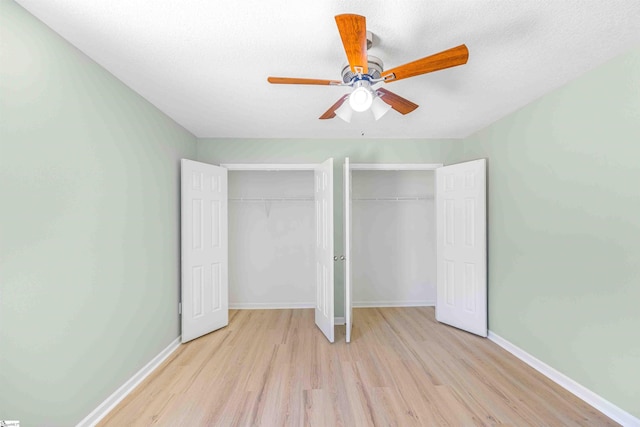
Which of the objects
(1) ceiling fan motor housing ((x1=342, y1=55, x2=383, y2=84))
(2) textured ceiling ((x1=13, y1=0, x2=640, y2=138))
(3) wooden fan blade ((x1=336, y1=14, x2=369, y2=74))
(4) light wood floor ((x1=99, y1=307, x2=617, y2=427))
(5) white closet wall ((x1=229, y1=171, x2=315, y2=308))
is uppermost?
(2) textured ceiling ((x1=13, y1=0, x2=640, y2=138))

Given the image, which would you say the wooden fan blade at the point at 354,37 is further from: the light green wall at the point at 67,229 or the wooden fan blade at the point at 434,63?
the light green wall at the point at 67,229

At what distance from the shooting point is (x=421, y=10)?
1.39 meters

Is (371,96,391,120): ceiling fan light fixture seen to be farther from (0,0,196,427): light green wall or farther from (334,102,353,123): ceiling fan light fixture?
(0,0,196,427): light green wall

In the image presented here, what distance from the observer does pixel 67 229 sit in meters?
1.65

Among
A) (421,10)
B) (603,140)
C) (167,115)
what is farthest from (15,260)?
(603,140)

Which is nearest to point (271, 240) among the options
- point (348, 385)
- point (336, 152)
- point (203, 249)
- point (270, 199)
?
point (270, 199)

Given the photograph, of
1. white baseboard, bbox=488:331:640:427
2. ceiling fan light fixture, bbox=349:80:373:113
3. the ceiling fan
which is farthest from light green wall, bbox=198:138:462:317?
ceiling fan light fixture, bbox=349:80:373:113

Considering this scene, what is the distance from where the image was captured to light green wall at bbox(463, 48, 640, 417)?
182 cm

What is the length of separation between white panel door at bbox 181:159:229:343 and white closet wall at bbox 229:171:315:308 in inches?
28.1

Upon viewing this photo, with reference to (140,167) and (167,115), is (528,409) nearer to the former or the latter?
(140,167)

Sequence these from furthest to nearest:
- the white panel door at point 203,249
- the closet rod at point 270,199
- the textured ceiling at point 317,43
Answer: the closet rod at point 270,199 → the white panel door at point 203,249 → the textured ceiling at point 317,43

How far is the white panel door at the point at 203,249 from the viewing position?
3.01 meters

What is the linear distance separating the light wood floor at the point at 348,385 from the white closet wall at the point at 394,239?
1003 mm

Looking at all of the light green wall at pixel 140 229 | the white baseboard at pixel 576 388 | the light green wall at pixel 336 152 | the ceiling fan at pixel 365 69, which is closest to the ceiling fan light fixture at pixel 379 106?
the ceiling fan at pixel 365 69
